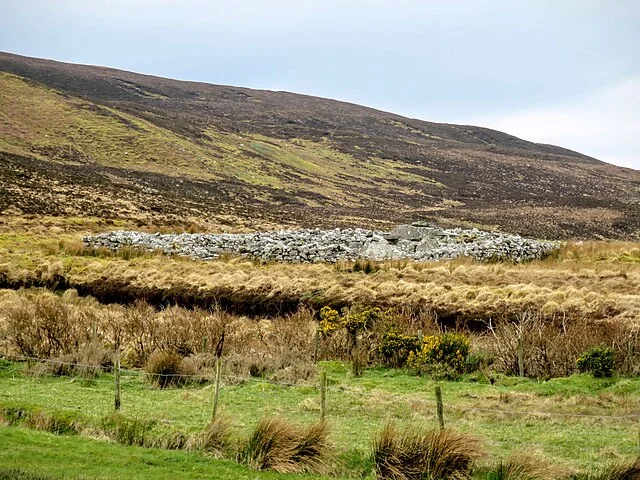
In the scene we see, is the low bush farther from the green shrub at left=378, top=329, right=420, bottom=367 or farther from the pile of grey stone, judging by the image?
the pile of grey stone

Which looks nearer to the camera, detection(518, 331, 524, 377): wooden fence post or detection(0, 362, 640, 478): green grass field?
detection(0, 362, 640, 478): green grass field

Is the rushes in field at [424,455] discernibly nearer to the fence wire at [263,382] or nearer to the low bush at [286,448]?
the low bush at [286,448]

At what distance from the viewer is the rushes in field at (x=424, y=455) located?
36.3 ft

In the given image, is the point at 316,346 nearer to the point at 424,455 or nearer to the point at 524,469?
the point at 424,455

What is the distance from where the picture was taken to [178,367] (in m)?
18.4

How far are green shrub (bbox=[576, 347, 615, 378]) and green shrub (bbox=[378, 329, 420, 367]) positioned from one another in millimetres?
4686

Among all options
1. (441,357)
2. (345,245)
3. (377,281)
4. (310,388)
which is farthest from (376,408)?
(345,245)

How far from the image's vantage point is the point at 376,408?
14.9 m

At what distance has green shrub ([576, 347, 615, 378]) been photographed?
666 inches

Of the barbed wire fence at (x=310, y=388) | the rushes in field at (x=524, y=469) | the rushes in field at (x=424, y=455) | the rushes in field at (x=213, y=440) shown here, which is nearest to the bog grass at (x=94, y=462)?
the rushes in field at (x=213, y=440)

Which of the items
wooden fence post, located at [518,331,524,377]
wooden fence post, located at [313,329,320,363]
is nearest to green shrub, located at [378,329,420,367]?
wooden fence post, located at [313,329,320,363]

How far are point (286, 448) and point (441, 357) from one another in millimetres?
8088

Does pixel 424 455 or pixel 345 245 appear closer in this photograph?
pixel 424 455

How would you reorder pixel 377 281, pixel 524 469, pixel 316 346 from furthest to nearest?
pixel 377 281, pixel 316 346, pixel 524 469
